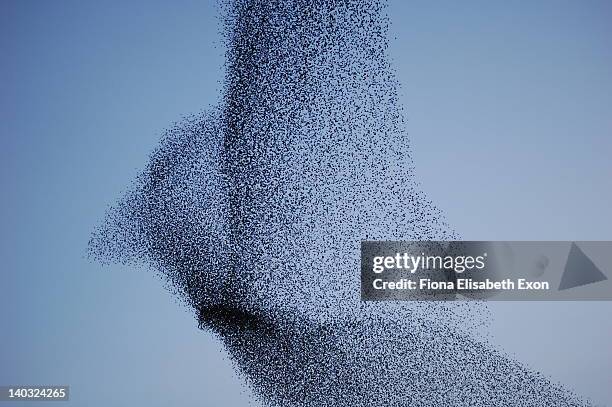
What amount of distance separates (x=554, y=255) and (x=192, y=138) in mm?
1531

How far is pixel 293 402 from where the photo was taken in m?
3.33

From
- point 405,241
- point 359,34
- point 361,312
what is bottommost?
point 361,312

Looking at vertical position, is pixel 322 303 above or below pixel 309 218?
below

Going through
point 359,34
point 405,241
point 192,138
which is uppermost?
point 359,34

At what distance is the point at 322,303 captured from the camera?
3.34 metres

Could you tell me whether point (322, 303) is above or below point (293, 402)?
above

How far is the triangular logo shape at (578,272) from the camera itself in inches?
130

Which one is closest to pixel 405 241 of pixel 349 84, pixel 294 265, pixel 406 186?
pixel 406 186

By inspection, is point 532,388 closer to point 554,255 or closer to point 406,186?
point 554,255

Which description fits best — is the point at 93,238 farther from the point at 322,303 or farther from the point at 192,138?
the point at 322,303

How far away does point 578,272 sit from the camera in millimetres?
3316

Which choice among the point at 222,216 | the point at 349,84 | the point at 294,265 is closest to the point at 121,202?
the point at 222,216

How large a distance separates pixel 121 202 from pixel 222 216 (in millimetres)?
414

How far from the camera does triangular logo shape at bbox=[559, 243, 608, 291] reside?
Result: 3.31 metres
